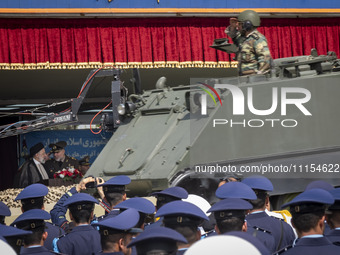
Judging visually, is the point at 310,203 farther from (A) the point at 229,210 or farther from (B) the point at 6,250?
(B) the point at 6,250

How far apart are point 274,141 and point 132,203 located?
4.34m

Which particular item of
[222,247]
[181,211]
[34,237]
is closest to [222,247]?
[222,247]

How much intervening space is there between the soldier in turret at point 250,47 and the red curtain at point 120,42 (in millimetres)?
4581

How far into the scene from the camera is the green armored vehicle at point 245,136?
30.4 feet

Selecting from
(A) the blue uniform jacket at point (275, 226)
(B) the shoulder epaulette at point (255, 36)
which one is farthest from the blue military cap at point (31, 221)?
(B) the shoulder epaulette at point (255, 36)

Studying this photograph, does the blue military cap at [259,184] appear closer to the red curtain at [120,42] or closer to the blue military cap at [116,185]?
the blue military cap at [116,185]

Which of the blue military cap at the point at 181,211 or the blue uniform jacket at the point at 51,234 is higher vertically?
the blue military cap at the point at 181,211

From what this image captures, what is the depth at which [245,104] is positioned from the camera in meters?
9.59

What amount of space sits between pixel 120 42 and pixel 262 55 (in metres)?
5.10

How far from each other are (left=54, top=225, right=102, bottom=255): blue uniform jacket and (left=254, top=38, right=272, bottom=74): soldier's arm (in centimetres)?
502

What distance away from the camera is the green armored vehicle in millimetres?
9266

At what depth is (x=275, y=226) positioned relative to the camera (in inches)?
233

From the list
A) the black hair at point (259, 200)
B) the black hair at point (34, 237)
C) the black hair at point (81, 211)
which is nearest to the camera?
the black hair at point (34, 237)

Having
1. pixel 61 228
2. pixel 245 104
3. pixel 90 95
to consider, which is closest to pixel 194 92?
pixel 245 104
